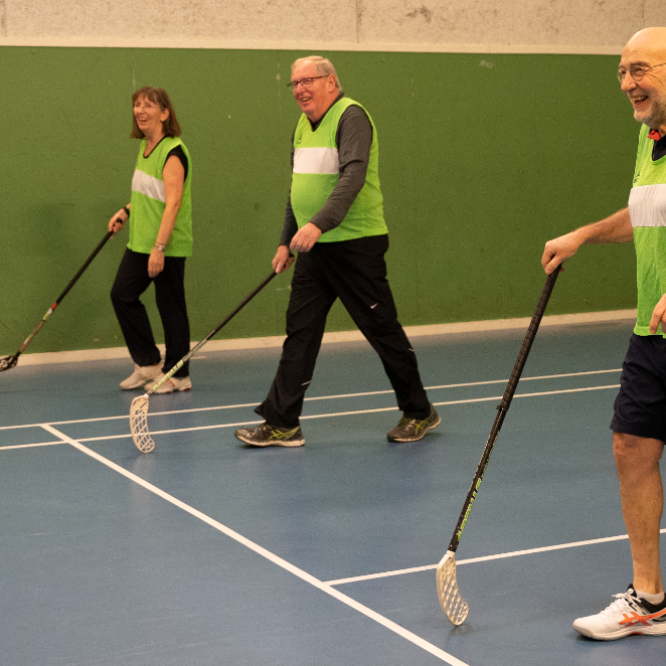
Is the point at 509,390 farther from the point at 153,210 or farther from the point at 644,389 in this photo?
the point at 153,210

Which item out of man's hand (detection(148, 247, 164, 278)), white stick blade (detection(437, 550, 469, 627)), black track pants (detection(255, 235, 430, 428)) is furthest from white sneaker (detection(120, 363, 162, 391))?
white stick blade (detection(437, 550, 469, 627))

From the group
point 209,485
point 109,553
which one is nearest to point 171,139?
point 209,485

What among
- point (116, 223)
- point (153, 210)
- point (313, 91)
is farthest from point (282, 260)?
point (116, 223)

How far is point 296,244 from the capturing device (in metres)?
5.29

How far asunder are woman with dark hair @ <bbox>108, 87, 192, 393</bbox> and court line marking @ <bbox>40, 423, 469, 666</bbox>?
1680 millimetres

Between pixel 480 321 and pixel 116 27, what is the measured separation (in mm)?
4249

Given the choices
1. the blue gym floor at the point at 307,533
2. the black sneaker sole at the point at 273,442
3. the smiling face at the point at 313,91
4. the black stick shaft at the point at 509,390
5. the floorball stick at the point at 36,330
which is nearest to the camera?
the blue gym floor at the point at 307,533

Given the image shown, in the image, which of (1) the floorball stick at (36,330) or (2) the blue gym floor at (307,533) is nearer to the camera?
(2) the blue gym floor at (307,533)

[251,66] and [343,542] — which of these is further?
[251,66]

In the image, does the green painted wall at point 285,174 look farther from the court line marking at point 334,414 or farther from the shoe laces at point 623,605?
the shoe laces at point 623,605

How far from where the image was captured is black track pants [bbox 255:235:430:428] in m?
5.63

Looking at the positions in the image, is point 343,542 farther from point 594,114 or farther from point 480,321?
point 594,114

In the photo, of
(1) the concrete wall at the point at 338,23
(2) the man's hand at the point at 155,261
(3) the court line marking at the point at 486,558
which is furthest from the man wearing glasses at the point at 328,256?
(1) the concrete wall at the point at 338,23

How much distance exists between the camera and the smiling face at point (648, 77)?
3041mm
